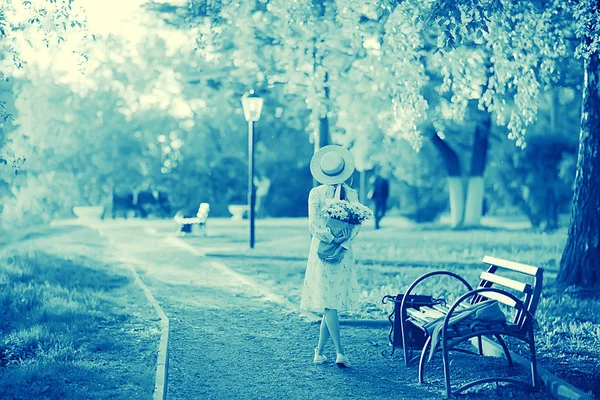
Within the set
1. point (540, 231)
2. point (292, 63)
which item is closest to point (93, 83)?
point (540, 231)

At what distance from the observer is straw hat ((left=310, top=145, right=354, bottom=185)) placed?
6449 millimetres

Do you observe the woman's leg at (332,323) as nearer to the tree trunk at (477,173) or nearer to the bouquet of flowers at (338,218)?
the bouquet of flowers at (338,218)

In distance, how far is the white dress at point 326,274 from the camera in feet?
20.7

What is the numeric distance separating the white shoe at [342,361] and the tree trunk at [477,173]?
2009 centimetres

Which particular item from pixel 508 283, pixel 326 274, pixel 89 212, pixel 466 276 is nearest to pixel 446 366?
pixel 508 283


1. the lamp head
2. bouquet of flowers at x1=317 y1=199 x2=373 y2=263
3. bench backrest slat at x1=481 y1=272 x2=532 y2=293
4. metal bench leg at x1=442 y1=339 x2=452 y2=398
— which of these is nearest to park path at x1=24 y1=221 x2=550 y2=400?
metal bench leg at x1=442 y1=339 x2=452 y2=398

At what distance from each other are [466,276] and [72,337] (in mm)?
7420

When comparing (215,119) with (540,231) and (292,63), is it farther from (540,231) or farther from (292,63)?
(292,63)

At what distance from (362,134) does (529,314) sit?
21.3 meters

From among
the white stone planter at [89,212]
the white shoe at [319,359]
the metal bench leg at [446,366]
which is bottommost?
the white stone planter at [89,212]

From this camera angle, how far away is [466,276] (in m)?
12.6

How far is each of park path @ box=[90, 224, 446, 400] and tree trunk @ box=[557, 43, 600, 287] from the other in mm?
3698

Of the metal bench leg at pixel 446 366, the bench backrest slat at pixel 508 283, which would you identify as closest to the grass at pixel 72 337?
the metal bench leg at pixel 446 366

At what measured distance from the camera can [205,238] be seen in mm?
22391
